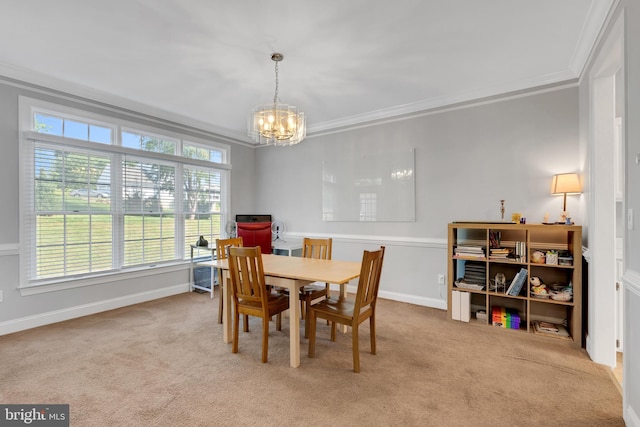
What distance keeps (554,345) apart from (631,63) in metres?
2.37

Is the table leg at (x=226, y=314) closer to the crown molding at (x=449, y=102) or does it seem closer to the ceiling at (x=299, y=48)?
the ceiling at (x=299, y=48)

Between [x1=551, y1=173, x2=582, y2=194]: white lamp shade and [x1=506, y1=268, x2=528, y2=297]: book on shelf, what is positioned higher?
[x1=551, y1=173, x2=582, y2=194]: white lamp shade

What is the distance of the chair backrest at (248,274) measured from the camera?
2391 mm

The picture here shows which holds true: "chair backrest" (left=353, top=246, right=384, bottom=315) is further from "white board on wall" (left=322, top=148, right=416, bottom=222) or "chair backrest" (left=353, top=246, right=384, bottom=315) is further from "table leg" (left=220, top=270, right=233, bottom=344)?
"white board on wall" (left=322, top=148, right=416, bottom=222)

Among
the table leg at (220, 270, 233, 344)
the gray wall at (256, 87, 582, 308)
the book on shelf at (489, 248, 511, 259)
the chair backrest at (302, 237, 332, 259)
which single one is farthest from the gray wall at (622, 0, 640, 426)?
the table leg at (220, 270, 233, 344)

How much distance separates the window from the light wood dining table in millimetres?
1820

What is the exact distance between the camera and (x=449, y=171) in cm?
377

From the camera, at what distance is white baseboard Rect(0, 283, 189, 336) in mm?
3073

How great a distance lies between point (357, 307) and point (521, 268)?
205 centimetres

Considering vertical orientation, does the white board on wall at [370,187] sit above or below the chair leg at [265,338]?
above

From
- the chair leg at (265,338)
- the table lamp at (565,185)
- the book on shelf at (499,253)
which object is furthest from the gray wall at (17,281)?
the table lamp at (565,185)

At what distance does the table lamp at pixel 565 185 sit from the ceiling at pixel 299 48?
39.8 inches

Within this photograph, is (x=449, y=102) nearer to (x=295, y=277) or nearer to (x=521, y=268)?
(x=521, y=268)

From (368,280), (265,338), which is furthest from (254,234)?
(368,280)
